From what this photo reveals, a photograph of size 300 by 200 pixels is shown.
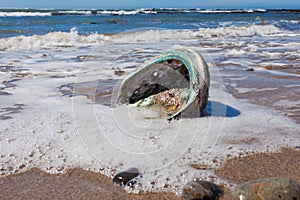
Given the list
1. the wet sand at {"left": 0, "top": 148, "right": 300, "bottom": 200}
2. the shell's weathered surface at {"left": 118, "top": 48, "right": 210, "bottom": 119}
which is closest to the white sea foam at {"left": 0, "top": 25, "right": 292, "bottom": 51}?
the shell's weathered surface at {"left": 118, "top": 48, "right": 210, "bottom": 119}

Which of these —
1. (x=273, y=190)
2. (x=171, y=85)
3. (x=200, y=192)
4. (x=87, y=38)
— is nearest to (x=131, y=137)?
(x=171, y=85)

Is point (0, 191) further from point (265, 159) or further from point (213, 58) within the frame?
point (213, 58)

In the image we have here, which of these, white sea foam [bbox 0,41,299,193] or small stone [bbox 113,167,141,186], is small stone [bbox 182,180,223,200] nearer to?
white sea foam [bbox 0,41,299,193]

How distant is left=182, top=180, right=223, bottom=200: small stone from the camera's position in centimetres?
198

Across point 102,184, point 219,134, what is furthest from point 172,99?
point 102,184

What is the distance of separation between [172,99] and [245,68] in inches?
133

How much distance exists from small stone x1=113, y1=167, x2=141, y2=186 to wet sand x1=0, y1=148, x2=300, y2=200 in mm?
42

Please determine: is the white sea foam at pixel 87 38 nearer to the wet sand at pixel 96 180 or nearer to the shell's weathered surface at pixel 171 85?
the shell's weathered surface at pixel 171 85

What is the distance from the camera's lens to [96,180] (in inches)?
89.7

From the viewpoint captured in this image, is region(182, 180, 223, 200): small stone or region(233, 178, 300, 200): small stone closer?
region(233, 178, 300, 200): small stone

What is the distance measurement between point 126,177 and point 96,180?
20 centimetres

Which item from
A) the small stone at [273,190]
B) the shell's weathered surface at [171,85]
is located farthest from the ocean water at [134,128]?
the small stone at [273,190]

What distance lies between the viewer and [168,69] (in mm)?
3449

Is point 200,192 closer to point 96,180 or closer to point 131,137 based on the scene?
point 96,180
